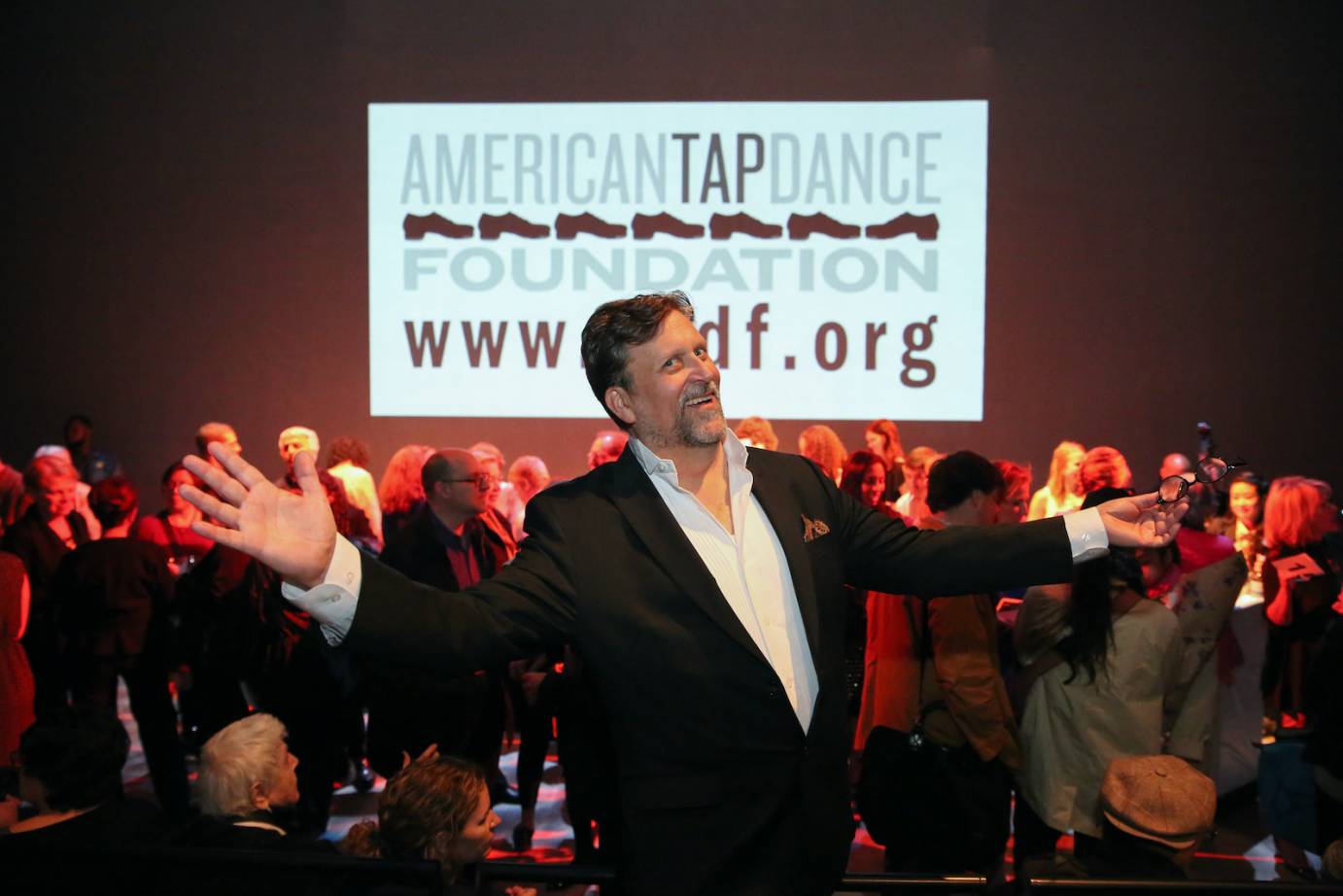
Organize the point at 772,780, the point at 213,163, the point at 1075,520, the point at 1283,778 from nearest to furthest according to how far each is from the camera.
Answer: the point at 772,780, the point at 1075,520, the point at 1283,778, the point at 213,163

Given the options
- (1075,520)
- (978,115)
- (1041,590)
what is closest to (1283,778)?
(1041,590)

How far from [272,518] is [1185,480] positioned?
1429 mm

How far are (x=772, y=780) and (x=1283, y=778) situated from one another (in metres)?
2.60

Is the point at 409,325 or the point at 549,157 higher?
the point at 549,157

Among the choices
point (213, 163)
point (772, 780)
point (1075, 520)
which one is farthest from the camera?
point (213, 163)

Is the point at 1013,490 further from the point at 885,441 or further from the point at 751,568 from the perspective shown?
the point at 751,568

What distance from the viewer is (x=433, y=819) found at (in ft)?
8.59

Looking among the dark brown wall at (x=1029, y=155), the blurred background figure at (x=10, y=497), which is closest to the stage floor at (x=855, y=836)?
the blurred background figure at (x=10, y=497)

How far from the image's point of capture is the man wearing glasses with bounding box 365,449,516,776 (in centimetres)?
370

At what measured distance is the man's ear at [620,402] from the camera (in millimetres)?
1988

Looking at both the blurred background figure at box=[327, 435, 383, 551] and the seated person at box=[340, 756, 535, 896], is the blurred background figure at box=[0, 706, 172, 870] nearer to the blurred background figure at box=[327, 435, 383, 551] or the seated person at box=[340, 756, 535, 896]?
the seated person at box=[340, 756, 535, 896]

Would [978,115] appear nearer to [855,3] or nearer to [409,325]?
[855,3]

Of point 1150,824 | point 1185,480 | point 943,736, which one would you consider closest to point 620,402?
point 1185,480

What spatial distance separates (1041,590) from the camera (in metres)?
3.25
